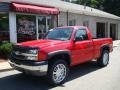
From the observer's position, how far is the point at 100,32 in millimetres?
30266

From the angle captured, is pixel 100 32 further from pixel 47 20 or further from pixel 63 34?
pixel 63 34

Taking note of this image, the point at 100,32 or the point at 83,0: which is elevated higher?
the point at 83,0

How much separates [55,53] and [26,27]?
30.4ft

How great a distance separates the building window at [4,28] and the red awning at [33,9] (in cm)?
101

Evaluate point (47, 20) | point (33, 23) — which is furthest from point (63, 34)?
point (47, 20)

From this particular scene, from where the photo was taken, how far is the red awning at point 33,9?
561 inches

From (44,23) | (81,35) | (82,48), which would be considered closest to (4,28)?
(44,23)

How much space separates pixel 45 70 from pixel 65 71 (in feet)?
3.41

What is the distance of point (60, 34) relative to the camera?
348 inches

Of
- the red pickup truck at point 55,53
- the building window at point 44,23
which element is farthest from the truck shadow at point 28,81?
the building window at point 44,23

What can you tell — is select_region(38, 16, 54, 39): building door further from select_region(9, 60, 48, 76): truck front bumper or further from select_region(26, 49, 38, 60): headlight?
select_region(9, 60, 48, 76): truck front bumper

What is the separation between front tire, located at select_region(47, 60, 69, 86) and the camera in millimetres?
7355

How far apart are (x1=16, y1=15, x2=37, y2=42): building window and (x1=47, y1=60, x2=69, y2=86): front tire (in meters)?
8.20

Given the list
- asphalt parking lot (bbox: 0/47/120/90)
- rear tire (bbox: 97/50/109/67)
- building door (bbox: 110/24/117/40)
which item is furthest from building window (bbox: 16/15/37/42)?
building door (bbox: 110/24/117/40)
